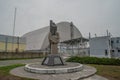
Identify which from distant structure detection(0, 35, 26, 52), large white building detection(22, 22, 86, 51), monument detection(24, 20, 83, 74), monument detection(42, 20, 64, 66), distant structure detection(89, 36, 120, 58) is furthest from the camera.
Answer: large white building detection(22, 22, 86, 51)

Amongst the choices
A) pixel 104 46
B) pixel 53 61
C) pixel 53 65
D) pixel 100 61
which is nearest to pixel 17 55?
pixel 100 61

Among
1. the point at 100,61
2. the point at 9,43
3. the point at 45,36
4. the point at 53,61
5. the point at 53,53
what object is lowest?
the point at 100,61

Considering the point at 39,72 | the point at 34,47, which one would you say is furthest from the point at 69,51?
the point at 39,72

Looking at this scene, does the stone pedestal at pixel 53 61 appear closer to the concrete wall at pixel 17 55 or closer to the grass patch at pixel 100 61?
the grass patch at pixel 100 61

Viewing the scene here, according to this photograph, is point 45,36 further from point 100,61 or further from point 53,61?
point 53,61

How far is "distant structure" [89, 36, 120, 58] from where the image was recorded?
29511mm

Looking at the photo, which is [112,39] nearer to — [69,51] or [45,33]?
[69,51]

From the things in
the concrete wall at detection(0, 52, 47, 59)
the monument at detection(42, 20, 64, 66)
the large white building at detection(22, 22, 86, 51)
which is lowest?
the concrete wall at detection(0, 52, 47, 59)

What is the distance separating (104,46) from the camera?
30.0 meters

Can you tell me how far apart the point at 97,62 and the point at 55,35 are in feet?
20.4

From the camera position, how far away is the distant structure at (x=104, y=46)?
29.5 m

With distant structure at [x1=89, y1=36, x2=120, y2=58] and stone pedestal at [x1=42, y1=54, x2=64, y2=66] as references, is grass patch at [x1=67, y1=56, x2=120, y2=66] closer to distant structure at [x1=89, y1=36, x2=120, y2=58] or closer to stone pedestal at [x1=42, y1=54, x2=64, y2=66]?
stone pedestal at [x1=42, y1=54, x2=64, y2=66]

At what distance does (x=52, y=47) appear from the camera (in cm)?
1178

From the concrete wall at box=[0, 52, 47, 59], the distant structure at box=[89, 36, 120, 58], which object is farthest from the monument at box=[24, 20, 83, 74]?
the distant structure at box=[89, 36, 120, 58]
